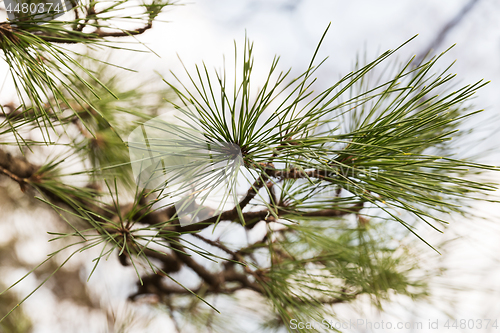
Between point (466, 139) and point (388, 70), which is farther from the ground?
point (388, 70)

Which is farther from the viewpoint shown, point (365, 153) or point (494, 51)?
point (494, 51)

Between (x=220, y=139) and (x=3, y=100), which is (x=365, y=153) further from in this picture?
(x=3, y=100)

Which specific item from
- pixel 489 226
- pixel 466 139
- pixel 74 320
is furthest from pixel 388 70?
pixel 74 320

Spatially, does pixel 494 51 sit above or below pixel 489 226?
above

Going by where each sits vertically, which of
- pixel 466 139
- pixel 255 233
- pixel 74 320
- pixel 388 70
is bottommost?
pixel 74 320

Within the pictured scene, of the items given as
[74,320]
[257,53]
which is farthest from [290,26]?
[74,320]

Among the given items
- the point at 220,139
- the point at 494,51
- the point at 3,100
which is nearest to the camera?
the point at 220,139

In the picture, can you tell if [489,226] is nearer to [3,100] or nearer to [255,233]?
[255,233]

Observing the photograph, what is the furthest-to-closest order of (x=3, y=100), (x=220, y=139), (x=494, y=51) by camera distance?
(x=494, y=51) < (x=3, y=100) < (x=220, y=139)

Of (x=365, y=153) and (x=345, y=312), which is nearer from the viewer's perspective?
(x=365, y=153)
